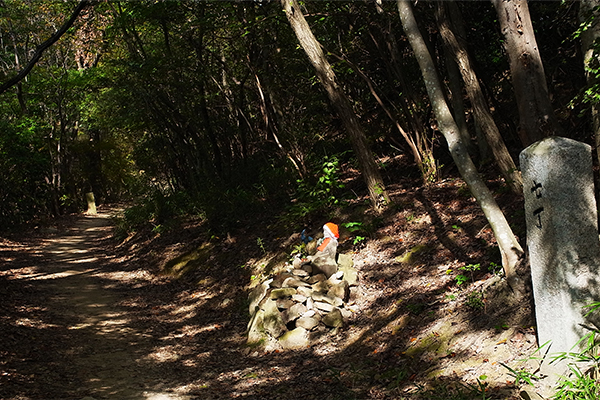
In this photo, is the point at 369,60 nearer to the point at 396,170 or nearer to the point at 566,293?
the point at 396,170

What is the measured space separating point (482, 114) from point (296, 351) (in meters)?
4.57

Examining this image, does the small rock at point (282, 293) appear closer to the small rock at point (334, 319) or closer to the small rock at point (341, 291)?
the small rock at point (341, 291)

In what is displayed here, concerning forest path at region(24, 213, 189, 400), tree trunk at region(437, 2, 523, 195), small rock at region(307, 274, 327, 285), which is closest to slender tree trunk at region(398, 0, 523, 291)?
tree trunk at region(437, 2, 523, 195)

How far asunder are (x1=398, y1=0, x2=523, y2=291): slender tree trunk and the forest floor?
0.39 m

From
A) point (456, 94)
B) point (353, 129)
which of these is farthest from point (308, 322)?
point (456, 94)

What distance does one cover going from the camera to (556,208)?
12.8 ft

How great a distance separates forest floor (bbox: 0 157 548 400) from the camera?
5047 millimetres

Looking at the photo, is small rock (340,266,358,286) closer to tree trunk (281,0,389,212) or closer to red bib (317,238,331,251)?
red bib (317,238,331,251)

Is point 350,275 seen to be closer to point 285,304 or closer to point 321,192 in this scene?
point 285,304

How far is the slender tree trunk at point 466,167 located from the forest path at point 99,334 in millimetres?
4373

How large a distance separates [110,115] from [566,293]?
57.4 feet

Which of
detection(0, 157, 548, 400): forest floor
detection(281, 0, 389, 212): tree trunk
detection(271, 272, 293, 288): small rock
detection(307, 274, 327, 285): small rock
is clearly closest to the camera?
detection(0, 157, 548, 400): forest floor

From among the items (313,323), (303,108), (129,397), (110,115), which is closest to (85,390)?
(129,397)

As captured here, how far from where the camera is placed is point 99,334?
8641mm
